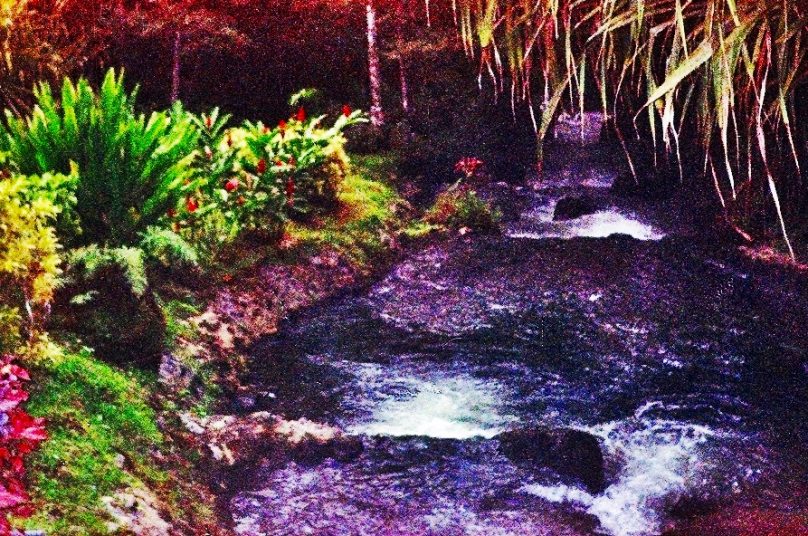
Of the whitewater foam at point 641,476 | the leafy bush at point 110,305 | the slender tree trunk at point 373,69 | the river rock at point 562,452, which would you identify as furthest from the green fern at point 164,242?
the slender tree trunk at point 373,69

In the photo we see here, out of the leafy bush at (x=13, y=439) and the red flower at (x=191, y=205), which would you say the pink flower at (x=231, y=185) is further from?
the leafy bush at (x=13, y=439)

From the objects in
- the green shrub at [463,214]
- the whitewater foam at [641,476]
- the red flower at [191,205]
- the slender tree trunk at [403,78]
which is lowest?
the whitewater foam at [641,476]

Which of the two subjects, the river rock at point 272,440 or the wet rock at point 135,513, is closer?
the wet rock at point 135,513

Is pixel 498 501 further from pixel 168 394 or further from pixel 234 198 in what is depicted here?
pixel 234 198

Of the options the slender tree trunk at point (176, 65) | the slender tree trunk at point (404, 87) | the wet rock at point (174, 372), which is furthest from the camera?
the slender tree trunk at point (404, 87)

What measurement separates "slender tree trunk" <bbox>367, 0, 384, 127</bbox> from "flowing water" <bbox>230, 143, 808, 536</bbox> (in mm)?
3979

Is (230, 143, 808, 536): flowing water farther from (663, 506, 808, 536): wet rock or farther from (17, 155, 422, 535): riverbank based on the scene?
(17, 155, 422, 535): riverbank

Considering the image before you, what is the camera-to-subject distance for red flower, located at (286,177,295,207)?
21.0 ft

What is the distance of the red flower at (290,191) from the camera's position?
6.40 m

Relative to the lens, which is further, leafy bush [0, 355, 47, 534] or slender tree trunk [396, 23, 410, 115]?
slender tree trunk [396, 23, 410, 115]

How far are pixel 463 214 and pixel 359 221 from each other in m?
1.90

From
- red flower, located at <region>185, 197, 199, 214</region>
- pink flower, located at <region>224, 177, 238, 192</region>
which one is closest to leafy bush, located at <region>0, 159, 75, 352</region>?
red flower, located at <region>185, 197, 199, 214</region>

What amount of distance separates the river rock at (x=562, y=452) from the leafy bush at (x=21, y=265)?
269 centimetres

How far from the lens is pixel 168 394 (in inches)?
153
